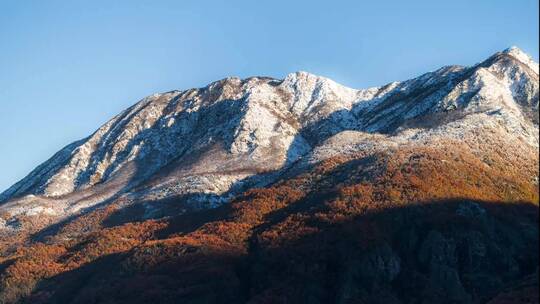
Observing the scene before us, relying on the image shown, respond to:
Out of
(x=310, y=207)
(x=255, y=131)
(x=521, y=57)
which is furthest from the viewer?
(x=255, y=131)

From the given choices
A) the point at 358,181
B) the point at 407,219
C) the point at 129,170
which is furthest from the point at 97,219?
the point at 407,219

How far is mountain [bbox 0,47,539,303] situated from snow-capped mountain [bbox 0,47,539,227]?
653 millimetres

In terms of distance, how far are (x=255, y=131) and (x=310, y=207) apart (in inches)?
2677

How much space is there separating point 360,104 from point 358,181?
277 ft

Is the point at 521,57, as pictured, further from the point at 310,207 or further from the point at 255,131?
the point at 310,207

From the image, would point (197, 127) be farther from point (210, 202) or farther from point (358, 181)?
point (358, 181)

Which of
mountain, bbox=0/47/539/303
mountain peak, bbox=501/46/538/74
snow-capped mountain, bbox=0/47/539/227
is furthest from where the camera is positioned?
mountain peak, bbox=501/46/538/74

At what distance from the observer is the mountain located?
203ft

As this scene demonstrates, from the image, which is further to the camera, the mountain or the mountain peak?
the mountain peak

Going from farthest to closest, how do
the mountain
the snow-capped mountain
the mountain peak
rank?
1. the mountain peak
2. the snow-capped mountain
3. the mountain

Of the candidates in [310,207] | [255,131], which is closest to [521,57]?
[255,131]

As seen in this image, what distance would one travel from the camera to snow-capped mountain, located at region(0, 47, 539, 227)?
109500 mm

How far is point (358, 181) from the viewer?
275 feet

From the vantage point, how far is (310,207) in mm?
81625
